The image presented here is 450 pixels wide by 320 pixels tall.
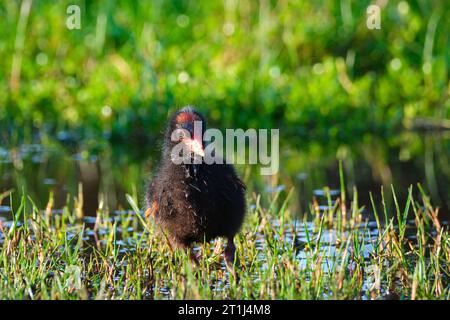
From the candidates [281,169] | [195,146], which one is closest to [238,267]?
[195,146]

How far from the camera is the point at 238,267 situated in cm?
673

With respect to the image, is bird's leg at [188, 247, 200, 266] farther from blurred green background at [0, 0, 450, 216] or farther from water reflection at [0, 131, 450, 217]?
blurred green background at [0, 0, 450, 216]

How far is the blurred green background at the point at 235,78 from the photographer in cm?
1192

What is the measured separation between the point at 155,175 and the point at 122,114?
17.2 ft

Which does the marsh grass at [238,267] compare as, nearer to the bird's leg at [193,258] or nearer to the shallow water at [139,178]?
the bird's leg at [193,258]

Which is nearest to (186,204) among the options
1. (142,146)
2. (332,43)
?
(142,146)

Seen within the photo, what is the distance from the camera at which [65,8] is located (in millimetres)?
14352

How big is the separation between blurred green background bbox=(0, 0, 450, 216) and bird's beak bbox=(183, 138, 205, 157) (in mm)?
3979

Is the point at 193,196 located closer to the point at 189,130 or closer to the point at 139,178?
the point at 189,130

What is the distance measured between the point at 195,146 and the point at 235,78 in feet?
21.7

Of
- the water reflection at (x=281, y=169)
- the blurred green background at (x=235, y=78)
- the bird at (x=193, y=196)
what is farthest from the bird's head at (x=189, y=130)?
the blurred green background at (x=235, y=78)

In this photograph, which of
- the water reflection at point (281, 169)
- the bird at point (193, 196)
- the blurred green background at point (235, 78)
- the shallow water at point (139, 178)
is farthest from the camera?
the blurred green background at point (235, 78)

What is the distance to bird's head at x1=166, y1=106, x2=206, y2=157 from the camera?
21.1 feet

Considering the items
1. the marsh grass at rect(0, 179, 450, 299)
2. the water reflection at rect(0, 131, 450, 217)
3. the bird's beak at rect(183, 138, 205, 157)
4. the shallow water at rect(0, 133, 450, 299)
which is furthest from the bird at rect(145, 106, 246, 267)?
the water reflection at rect(0, 131, 450, 217)
